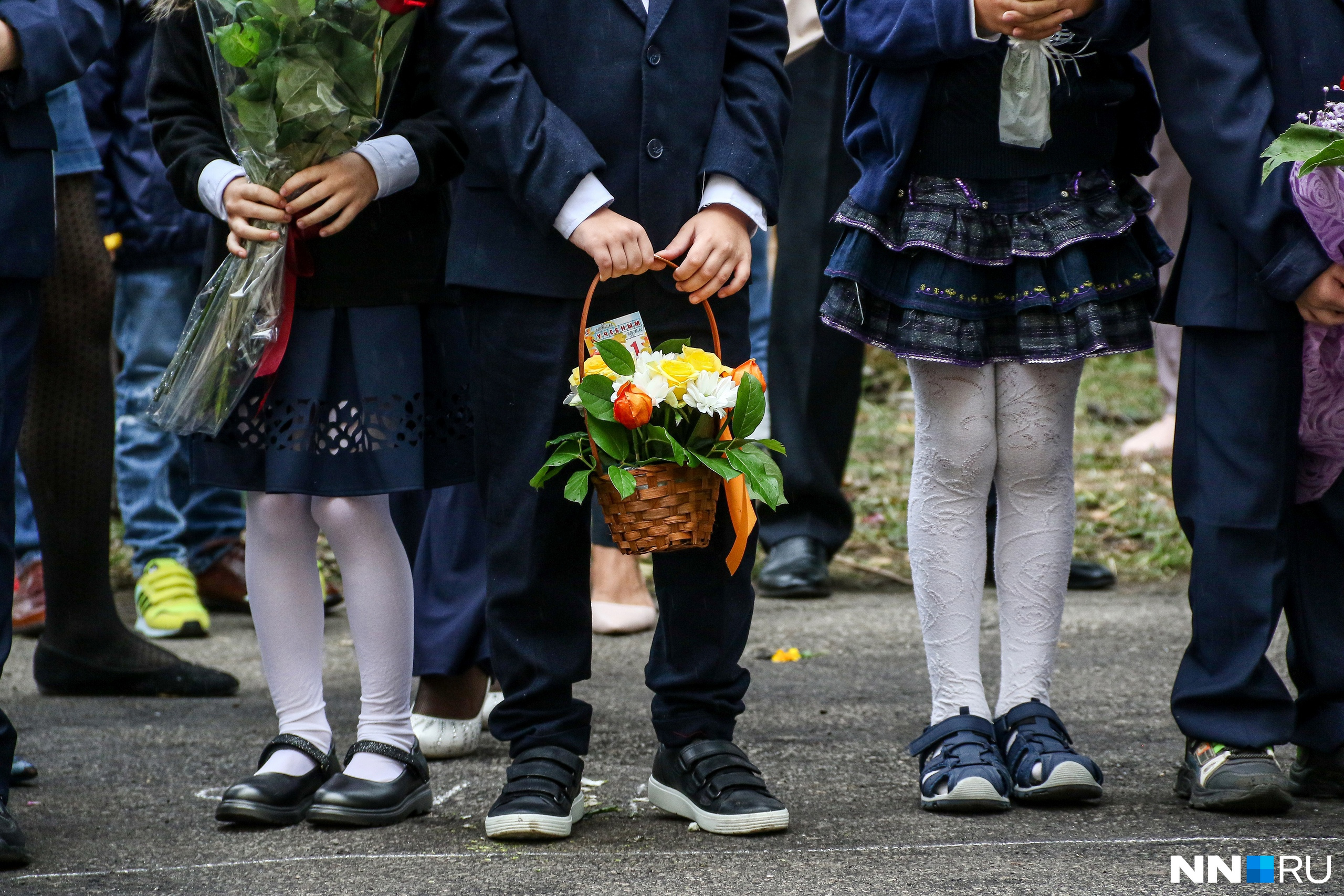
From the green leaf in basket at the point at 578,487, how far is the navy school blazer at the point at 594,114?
32 cm

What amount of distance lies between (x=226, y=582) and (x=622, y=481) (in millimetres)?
2836

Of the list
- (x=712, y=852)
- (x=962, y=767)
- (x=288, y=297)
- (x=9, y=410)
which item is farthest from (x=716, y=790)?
(x=9, y=410)

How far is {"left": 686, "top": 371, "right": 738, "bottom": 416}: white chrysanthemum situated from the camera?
2.31m

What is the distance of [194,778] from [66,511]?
0.97m

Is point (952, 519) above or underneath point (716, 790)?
above

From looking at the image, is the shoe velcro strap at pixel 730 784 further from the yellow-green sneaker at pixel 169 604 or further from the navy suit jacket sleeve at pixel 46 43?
the yellow-green sneaker at pixel 169 604

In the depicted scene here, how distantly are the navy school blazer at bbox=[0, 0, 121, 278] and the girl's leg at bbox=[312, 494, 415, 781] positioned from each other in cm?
64

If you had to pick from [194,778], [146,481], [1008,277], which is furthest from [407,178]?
[146,481]

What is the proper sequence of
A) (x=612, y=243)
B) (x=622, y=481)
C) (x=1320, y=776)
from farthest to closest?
(x=1320, y=776)
(x=612, y=243)
(x=622, y=481)

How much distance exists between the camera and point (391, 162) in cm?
259

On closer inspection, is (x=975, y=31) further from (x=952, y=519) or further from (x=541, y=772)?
(x=541, y=772)

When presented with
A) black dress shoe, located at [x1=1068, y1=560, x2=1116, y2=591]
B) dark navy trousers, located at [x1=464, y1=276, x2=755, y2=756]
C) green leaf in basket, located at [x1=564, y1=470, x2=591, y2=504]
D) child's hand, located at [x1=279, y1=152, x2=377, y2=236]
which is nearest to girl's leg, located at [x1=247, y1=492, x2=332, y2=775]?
dark navy trousers, located at [x1=464, y1=276, x2=755, y2=756]

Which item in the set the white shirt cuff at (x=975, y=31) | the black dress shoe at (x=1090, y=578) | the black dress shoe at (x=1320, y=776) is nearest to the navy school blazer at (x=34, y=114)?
the white shirt cuff at (x=975, y=31)

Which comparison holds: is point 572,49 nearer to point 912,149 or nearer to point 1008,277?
point 912,149
